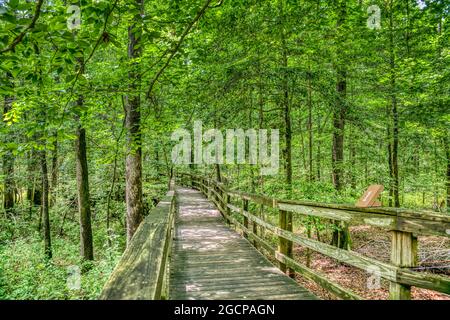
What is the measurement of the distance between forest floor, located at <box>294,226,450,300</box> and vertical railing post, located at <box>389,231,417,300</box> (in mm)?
5357

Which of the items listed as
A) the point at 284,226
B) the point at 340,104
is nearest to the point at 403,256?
the point at 284,226

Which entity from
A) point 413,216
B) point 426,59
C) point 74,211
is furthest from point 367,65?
point 74,211

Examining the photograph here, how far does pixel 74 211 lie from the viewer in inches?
751

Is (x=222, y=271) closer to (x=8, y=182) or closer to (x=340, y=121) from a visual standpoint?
(x=340, y=121)

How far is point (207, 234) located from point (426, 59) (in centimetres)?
974

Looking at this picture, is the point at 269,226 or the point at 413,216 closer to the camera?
the point at 413,216

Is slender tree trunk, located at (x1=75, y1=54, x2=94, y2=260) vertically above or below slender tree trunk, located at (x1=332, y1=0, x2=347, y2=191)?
below

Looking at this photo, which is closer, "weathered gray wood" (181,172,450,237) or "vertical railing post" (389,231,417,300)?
"weathered gray wood" (181,172,450,237)

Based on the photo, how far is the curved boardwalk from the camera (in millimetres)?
3699

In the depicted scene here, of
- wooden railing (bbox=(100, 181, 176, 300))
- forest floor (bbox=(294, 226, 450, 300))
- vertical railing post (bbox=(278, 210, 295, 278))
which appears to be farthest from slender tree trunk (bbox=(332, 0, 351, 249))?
wooden railing (bbox=(100, 181, 176, 300))

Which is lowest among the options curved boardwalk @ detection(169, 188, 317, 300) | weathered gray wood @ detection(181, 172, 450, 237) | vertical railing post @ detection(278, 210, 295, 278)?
curved boardwalk @ detection(169, 188, 317, 300)

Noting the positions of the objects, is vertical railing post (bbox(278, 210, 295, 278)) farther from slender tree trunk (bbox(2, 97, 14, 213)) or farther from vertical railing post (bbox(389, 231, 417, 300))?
slender tree trunk (bbox(2, 97, 14, 213))

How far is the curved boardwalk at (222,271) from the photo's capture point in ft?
12.1

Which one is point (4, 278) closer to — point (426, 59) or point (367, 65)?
point (367, 65)
